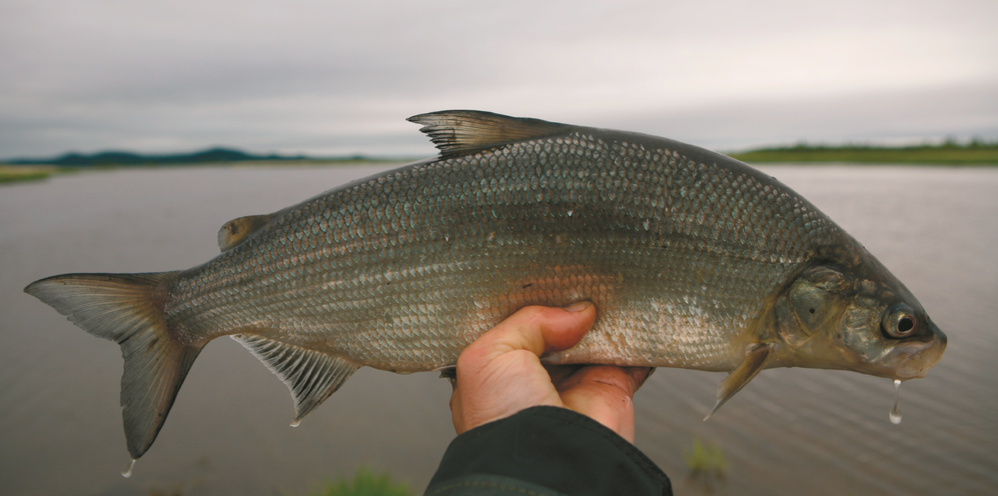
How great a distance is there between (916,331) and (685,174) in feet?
3.61

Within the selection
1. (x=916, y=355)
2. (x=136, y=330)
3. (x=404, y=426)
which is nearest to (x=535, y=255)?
(x=916, y=355)

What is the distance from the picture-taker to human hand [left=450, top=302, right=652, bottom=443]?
1.74m

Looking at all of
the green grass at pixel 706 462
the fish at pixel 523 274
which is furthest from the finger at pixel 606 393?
the green grass at pixel 706 462

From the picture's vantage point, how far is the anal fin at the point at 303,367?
7.14ft

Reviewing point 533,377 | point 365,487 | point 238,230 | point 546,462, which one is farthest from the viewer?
point 365,487

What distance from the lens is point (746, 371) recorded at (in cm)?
196

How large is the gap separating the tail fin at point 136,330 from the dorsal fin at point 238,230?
0.93 feet

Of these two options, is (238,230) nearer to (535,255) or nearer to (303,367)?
(303,367)

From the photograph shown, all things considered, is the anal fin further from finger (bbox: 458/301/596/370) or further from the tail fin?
finger (bbox: 458/301/596/370)

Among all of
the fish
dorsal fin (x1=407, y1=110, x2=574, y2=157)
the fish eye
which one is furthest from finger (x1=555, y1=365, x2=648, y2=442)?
dorsal fin (x1=407, y1=110, x2=574, y2=157)

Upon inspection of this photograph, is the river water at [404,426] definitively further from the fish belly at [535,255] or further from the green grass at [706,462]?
the fish belly at [535,255]

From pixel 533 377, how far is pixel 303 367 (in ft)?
3.74

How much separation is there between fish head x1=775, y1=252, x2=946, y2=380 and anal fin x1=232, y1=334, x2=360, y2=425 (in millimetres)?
1990

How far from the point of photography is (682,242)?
2010 mm
